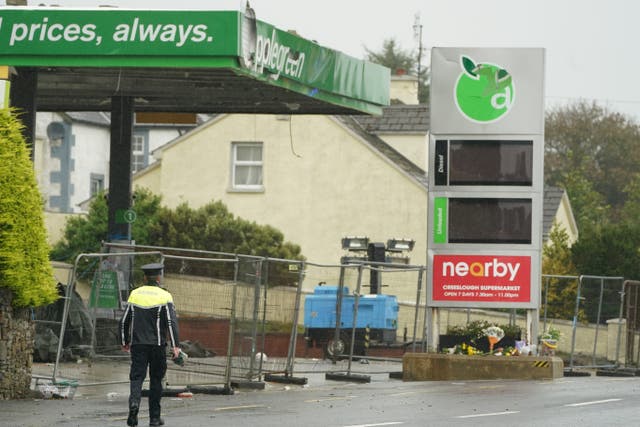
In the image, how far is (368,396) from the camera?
2025 centimetres

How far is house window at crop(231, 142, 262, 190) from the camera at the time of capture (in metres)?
52.0

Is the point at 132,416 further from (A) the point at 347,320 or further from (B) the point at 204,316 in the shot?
(A) the point at 347,320

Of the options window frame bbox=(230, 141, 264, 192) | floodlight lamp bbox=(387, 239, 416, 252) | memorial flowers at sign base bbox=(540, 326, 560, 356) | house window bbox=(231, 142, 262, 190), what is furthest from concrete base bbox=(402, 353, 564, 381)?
house window bbox=(231, 142, 262, 190)

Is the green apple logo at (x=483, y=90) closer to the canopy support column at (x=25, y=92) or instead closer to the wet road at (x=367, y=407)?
the wet road at (x=367, y=407)

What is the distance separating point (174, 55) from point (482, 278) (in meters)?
5.95

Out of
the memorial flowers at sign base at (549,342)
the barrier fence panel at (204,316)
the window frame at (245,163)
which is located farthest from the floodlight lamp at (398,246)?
the barrier fence panel at (204,316)

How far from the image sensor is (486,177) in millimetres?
24750

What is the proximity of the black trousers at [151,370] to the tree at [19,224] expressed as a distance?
3.10 meters

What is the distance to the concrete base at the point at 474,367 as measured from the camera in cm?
2439

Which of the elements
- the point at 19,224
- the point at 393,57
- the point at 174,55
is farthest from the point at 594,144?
the point at 19,224

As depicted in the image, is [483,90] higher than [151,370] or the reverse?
higher

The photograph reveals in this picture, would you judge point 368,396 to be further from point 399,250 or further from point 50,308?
point 399,250

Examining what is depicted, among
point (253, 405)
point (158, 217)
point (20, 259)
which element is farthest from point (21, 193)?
point (158, 217)

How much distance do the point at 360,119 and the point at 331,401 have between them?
35.9 m
